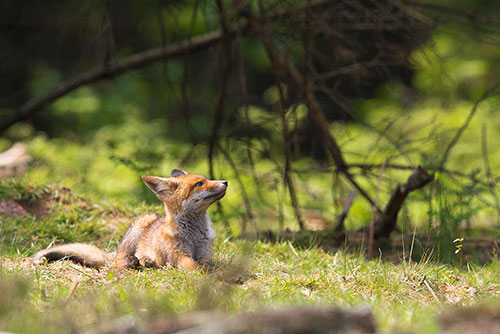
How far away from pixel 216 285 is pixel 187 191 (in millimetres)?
1339

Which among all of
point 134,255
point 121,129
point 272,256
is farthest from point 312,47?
point 121,129

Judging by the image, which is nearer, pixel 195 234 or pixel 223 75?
pixel 195 234

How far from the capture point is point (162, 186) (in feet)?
17.4

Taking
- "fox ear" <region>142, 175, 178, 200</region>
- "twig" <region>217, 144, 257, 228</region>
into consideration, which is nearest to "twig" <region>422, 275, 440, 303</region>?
"fox ear" <region>142, 175, 178, 200</region>

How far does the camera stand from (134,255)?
17.3ft

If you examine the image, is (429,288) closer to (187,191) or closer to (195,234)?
(195,234)

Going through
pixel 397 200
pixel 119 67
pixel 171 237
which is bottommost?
pixel 397 200

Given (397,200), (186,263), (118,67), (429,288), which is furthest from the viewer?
(118,67)

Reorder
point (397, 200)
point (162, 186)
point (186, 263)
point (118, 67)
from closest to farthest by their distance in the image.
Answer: point (186, 263), point (162, 186), point (397, 200), point (118, 67)

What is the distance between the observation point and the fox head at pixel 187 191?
205 inches

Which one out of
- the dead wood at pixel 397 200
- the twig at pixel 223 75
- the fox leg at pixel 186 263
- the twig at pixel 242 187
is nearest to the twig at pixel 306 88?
the dead wood at pixel 397 200

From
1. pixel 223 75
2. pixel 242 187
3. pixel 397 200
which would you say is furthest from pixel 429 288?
pixel 223 75

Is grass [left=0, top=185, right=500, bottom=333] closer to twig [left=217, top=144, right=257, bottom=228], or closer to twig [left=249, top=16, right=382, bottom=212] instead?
twig [left=217, top=144, right=257, bottom=228]

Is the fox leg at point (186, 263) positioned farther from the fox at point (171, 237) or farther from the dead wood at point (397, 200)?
the dead wood at point (397, 200)
